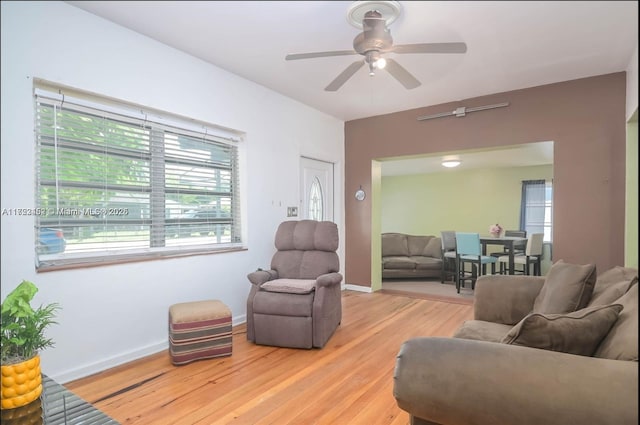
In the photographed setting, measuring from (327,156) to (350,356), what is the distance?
291 centimetres

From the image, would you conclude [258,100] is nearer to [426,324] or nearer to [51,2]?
[51,2]

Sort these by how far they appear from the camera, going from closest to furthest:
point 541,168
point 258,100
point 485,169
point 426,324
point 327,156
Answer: point 426,324
point 258,100
point 327,156
point 541,168
point 485,169

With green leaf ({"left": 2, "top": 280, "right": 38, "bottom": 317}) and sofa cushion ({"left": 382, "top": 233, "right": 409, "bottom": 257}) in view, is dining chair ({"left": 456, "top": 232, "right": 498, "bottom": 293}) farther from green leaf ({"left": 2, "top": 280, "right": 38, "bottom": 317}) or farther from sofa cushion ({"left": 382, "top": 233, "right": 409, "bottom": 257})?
green leaf ({"left": 2, "top": 280, "right": 38, "bottom": 317})

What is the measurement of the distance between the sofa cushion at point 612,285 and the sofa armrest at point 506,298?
0.41 meters

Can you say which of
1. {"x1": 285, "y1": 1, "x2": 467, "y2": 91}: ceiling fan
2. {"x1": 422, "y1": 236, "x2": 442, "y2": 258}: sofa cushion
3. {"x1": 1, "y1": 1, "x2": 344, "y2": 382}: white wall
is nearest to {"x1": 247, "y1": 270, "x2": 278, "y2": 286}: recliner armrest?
{"x1": 1, "y1": 1, "x2": 344, "y2": 382}: white wall

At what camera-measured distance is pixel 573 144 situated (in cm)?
363

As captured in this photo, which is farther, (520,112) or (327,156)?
(327,156)

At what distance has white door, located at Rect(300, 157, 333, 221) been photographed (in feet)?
14.8

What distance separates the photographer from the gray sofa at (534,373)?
1.04 meters

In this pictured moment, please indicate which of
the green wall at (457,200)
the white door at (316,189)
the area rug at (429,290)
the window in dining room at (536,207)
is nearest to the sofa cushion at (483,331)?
the area rug at (429,290)

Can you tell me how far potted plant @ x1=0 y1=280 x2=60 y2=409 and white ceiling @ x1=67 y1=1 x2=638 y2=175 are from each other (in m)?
1.89

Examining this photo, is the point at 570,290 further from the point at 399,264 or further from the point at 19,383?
the point at 399,264

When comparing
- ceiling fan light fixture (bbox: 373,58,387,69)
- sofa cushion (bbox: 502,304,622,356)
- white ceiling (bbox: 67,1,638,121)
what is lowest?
sofa cushion (bbox: 502,304,622,356)

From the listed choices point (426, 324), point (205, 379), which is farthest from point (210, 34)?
point (426, 324)
